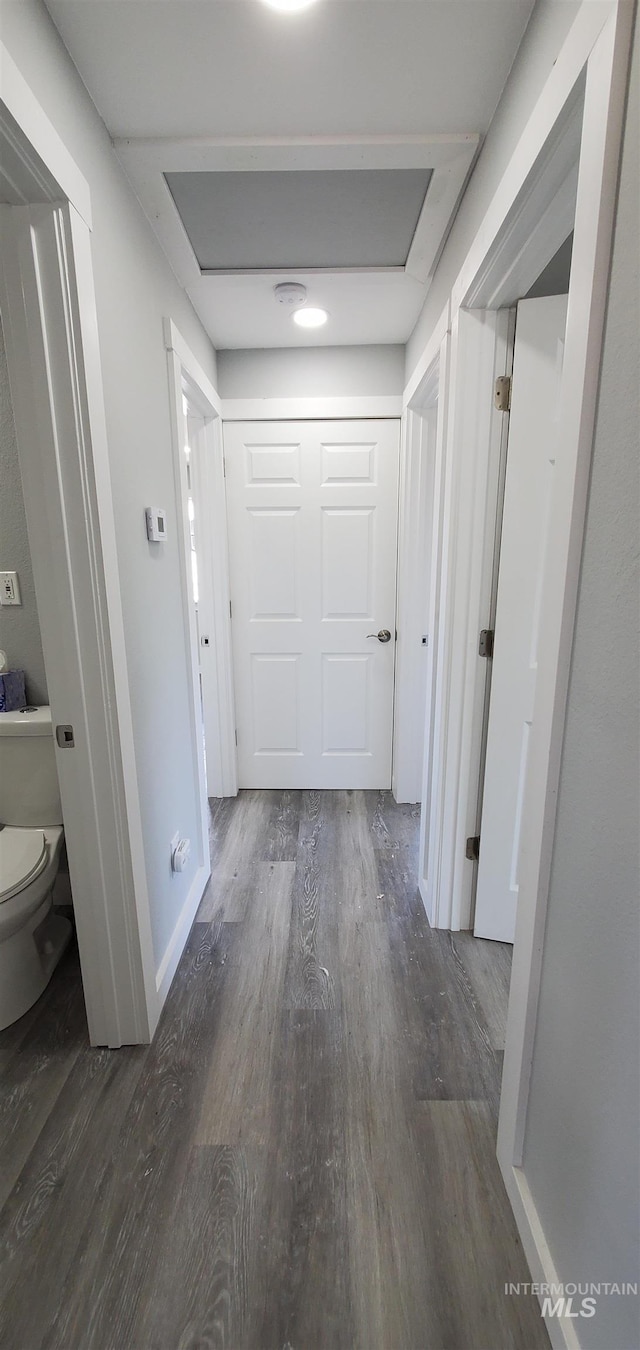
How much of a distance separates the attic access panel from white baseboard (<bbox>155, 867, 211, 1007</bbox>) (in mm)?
2066

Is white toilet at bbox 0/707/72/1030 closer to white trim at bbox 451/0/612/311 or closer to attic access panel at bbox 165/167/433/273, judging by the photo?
attic access panel at bbox 165/167/433/273

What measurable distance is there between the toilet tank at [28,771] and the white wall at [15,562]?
156 millimetres

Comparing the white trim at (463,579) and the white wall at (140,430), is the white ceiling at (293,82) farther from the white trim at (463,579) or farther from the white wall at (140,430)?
the white trim at (463,579)

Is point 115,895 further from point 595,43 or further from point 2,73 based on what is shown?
point 595,43

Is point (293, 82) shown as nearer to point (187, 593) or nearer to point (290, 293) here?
point (290, 293)

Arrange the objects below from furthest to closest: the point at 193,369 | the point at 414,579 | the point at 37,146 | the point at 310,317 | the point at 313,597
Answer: the point at 313,597 → the point at 414,579 → the point at 310,317 → the point at 193,369 → the point at 37,146

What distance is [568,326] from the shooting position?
0.78 metres

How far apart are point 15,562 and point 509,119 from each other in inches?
64.5

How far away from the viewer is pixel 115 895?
1270 millimetres

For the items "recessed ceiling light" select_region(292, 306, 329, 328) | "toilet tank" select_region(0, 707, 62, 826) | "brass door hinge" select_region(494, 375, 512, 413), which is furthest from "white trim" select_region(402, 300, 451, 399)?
"toilet tank" select_region(0, 707, 62, 826)

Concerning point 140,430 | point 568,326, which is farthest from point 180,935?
point 568,326

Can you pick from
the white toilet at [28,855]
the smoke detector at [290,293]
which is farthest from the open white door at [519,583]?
the white toilet at [28,855]

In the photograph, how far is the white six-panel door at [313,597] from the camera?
2490 mm

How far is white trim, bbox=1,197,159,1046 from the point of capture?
99cm
